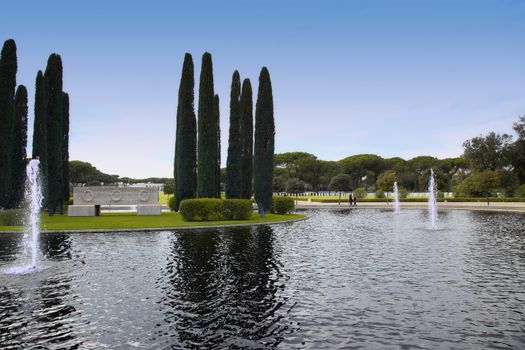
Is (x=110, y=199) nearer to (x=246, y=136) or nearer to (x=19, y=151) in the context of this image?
(x=19, y=151)

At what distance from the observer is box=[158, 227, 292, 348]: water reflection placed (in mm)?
7320

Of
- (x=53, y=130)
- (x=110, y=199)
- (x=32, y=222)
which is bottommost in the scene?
(x=32, y=222)

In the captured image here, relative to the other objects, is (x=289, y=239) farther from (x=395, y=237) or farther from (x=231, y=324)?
(x=231, y=324)

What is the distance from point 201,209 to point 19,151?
54.2ft

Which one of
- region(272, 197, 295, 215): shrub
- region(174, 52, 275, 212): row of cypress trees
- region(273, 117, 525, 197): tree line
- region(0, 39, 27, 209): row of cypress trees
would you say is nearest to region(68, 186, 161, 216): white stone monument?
region(174, 52, 275, 212): row of cypress trees

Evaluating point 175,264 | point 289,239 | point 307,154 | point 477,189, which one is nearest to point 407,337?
point 175,264

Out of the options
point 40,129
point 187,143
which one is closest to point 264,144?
point 187,143

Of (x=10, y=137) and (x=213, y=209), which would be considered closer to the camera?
(x=10, y=137)

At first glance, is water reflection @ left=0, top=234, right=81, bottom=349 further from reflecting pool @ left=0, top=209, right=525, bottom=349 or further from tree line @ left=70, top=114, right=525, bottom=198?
tree line @ left=70, top=114, right=525, bottom=198

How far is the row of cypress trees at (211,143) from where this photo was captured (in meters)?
32.8

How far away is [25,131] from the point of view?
33.7 meters

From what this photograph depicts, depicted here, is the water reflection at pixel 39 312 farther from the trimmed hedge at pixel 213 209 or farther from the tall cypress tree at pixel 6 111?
the tall cypress tree at pixel 6 111

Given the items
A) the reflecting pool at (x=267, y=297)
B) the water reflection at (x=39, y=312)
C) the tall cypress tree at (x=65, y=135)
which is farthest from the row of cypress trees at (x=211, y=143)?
the water reflection at (x=39, y=312)

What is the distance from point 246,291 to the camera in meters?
10.4
